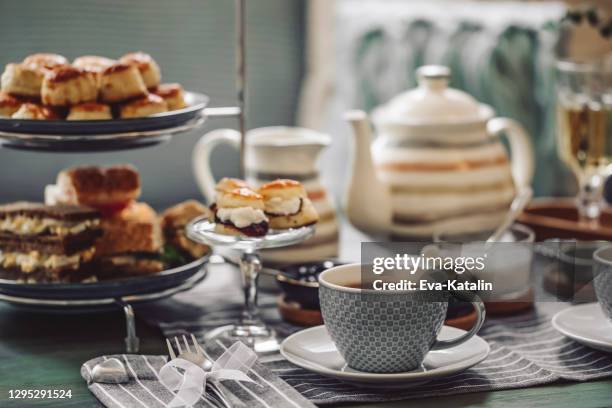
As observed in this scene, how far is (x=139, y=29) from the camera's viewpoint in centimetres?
258

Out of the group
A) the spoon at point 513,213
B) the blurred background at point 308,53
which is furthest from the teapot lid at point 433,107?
the blurred background at point 308,53

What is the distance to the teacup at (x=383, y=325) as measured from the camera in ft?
2.75

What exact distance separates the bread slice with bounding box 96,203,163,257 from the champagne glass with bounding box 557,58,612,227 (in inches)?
24.9

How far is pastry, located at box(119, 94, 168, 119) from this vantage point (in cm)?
107

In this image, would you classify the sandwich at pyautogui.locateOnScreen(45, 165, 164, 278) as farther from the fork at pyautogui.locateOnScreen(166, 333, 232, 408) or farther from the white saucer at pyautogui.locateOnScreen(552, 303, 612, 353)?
the white saucer at pyautogui.locateOnScreen(552, 303, 612, 353)

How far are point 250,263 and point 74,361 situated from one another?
0.21 m

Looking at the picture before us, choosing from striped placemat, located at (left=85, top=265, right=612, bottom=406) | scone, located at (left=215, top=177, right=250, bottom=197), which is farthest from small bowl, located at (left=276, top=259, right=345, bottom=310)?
scone, located at (left=215, top=177, right=250, bottom=197)

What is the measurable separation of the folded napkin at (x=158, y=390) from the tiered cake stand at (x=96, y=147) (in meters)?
0.09

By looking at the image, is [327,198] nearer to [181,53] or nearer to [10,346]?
[10,346]

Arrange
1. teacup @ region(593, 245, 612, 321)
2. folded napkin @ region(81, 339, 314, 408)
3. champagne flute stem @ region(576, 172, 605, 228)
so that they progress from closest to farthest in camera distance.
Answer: folded napkin @ region(81, 339, 314, 408) < teacup @ region(593, 245, 612, 321) < champagne flute stem @ region(576, 172, 605, 228)

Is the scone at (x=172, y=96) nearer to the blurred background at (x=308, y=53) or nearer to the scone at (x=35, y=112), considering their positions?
the scone at (x=35, y=112)

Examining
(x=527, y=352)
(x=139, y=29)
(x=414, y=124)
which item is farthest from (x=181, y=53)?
(x=527, y=352)

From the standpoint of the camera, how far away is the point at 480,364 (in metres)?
0.93

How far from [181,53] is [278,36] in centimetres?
30
